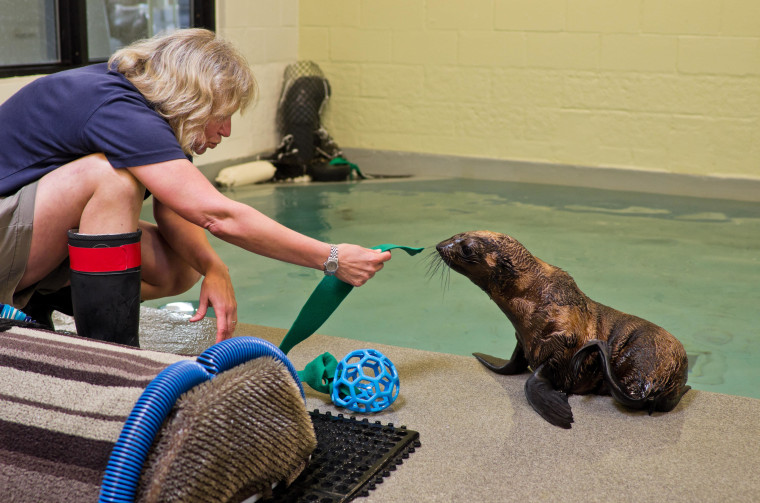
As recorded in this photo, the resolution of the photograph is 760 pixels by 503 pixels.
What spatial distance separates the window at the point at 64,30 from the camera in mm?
4113

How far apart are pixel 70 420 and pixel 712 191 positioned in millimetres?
5060

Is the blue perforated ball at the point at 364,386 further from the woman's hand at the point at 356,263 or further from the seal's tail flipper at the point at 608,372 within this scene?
the seal's tail flipper at the point at 608,372

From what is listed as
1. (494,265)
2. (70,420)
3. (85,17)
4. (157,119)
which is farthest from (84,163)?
(85,17)

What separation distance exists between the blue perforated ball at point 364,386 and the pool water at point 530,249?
27.0 inches

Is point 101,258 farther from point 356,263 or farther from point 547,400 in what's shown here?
point 547,400

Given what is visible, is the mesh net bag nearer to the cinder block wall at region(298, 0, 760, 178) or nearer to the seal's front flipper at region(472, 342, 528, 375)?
the cinder block wall at region(298, 0, 760, 178)

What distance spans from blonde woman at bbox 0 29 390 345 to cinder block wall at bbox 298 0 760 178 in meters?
4.13

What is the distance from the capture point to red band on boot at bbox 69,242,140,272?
1770mm

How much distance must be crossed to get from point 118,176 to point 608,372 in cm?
125

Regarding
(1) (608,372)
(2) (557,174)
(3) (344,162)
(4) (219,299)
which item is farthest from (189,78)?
(2) (557,174)

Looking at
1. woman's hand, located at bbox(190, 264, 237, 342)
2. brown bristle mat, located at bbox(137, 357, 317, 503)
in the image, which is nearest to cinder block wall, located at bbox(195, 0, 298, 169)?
woman's hand, located at bbox(190, 264, 237, 342)

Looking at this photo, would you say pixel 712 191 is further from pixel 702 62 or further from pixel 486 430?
pixel 486 430

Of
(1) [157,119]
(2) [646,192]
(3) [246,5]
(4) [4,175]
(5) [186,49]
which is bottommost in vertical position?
(2) [646,192]

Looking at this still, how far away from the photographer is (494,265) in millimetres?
2076
